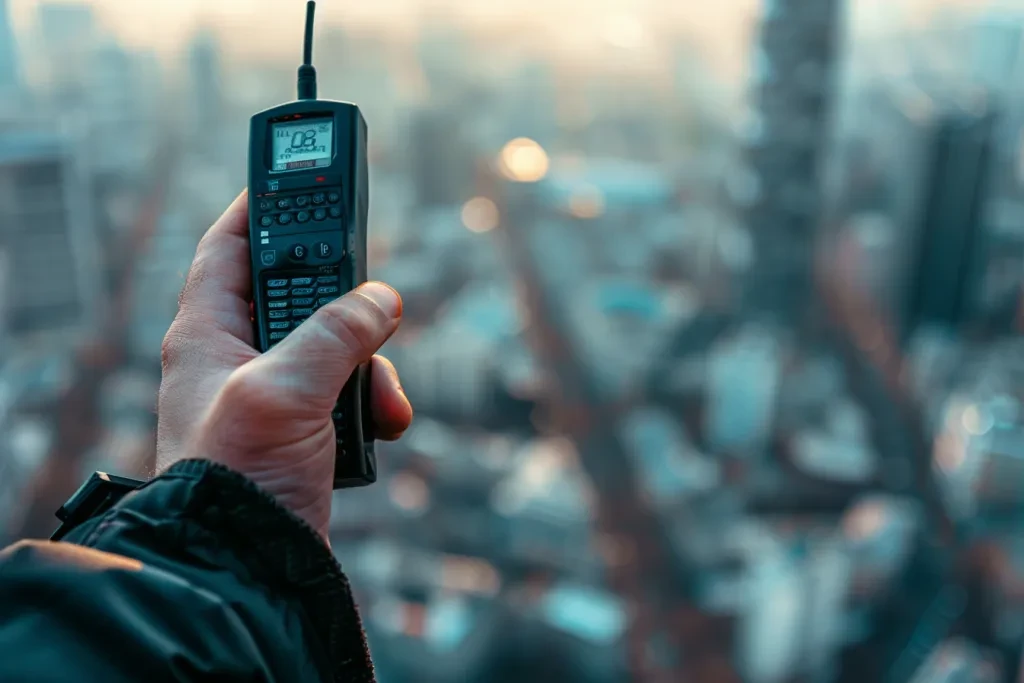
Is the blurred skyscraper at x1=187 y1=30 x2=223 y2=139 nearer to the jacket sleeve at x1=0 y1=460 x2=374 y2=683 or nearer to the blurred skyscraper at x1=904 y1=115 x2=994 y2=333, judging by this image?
the jacket sleeve at x1=0 y1=460 x2=374 y2=683

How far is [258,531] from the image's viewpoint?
315mm

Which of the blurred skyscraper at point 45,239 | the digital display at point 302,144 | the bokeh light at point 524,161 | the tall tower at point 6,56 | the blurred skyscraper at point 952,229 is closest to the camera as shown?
the digital display at point 302,144

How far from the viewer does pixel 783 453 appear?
357 centimetres

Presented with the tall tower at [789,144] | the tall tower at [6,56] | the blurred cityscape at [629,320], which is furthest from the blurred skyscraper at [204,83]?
the tall tower at [789,144]

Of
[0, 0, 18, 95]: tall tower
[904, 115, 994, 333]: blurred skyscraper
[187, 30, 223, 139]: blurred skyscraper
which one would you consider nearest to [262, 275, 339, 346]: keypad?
[0, 0, 18, 95]: tall tower

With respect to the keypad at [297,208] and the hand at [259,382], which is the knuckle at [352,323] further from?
the keypad at [297,208]

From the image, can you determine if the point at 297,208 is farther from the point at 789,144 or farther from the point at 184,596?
the point at 789,144

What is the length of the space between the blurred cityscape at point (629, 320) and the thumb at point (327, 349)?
1584mm

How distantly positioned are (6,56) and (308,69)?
2578 mm

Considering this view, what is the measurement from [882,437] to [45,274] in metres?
3.48

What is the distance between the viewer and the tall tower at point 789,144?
161 inches

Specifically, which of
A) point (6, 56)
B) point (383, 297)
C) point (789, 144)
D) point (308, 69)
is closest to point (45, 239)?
point (6, 56)

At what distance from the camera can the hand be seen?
340 mm

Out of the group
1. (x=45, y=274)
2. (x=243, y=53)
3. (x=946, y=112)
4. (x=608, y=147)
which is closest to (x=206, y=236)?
(x=243, y=53)
